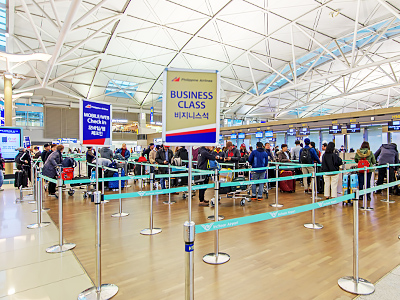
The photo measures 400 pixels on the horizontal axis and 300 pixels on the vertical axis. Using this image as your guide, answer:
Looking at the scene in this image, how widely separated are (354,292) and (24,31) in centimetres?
2342

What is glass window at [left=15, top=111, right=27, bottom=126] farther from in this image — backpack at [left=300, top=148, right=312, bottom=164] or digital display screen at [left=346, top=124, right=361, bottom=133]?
digital display screen at [left=346, top=124, right=361, bottom=133]

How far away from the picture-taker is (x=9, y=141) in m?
10.6

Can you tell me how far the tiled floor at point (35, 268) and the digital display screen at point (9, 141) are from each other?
6.94 metres

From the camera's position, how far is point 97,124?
4.34m

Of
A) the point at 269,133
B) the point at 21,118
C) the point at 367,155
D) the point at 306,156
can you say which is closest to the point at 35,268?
the point at 306,156

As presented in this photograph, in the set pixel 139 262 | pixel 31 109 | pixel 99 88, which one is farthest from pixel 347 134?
pixel 31 109

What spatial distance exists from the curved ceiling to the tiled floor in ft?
25.1

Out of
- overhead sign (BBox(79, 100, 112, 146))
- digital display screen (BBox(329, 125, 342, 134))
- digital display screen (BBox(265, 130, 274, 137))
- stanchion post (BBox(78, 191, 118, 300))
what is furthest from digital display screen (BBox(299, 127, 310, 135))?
stanchion post (BBox(78, 191, 118, 300))

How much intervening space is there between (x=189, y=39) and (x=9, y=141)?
14418mm

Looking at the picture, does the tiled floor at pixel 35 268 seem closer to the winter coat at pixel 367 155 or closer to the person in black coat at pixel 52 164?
the person in black coat at pixel 52 164

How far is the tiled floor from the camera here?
2736mm

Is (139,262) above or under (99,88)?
under

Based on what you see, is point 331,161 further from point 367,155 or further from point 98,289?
point 98,289

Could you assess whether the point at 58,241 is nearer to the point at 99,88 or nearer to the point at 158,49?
the point at 158,49
